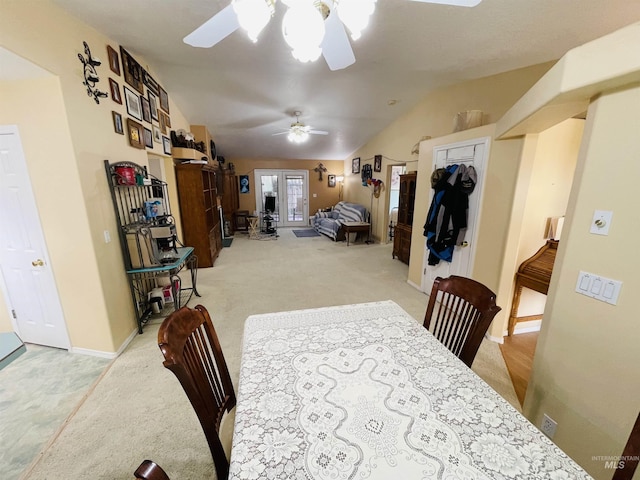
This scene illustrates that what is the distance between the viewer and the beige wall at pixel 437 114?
9.98ft

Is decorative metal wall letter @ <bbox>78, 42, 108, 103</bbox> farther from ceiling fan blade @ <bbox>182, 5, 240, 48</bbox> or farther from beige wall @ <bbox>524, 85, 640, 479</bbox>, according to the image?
beige wall @ <bbox>524, 85, 640, 479</bbox>

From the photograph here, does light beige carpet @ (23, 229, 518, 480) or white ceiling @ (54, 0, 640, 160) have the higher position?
white ceiling @ (54, 0, 640, 160)

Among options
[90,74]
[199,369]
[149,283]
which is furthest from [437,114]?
[149,283]

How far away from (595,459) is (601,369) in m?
0.44

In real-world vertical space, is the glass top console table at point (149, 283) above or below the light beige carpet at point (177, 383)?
above

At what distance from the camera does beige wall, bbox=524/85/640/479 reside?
1097 millimetres

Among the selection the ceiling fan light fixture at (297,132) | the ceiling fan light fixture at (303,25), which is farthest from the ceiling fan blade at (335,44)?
the ceiling fan light fixture at (297,132)

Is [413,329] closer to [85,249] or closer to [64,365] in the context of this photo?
[85,249]

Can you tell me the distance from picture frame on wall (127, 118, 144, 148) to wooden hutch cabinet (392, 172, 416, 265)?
157 inches

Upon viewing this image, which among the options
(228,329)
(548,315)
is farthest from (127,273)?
(548,315)

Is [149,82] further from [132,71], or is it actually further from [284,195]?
[284,195]

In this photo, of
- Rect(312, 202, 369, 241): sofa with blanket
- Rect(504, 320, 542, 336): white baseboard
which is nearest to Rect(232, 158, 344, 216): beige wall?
Rect(312, 202, 369, 241): sofa with blanket

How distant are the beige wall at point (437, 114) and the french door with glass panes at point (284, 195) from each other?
8.03 ft

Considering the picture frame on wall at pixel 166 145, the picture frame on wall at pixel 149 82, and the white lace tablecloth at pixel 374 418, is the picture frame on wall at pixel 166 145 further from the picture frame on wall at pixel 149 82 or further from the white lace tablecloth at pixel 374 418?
the white lace tablecloth at pixel 374 418
